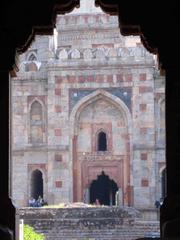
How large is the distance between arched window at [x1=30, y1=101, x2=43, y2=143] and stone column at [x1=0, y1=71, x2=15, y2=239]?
25475mm

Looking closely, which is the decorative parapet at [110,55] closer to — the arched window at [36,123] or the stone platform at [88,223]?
the arched window at [36,123]

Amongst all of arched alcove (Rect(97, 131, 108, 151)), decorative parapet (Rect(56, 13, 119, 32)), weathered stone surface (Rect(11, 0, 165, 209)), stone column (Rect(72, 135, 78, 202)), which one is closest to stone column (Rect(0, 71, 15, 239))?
weathered stone surface (Rect(11, 0, 165, 209))

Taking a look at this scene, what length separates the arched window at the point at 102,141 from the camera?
29.3 metres

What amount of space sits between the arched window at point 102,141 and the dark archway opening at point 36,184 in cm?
246

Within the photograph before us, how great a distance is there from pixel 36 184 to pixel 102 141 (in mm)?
2956

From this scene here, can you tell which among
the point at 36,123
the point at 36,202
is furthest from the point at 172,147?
the point at 36,123

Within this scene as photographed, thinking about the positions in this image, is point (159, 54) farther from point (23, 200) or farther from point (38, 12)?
point (23, 200)

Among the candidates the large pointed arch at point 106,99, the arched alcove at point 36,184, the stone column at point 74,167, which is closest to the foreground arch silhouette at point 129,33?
the large pointed arch at point 106,99

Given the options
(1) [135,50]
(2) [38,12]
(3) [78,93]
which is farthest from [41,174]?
(2) [38,12]

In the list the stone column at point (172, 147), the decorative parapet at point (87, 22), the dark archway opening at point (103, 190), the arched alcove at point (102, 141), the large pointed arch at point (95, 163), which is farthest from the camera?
the decorative parapet at point (87, 22)

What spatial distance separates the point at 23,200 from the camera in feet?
94.8

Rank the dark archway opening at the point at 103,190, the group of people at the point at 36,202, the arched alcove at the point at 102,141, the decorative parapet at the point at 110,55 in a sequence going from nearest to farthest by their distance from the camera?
1. the group of people at the point at 36,202
2. the decorative parapet at the point at 110,55
3. the arched alcove at the point at 102,141
4. the dark archway opening at the point at 103,190

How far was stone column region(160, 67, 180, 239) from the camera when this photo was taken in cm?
370

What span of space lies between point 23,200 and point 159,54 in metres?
25.3
